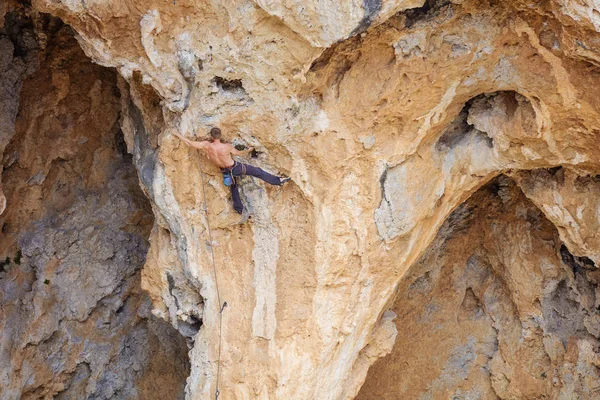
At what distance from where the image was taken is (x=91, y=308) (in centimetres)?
769

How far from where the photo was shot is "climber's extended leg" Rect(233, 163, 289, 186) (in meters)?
5.60

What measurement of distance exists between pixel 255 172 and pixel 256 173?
A: 0.01m

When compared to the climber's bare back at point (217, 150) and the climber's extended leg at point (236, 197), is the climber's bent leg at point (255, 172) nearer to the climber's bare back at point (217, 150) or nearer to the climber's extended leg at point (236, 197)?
the climber's bare back at point (217, 150)

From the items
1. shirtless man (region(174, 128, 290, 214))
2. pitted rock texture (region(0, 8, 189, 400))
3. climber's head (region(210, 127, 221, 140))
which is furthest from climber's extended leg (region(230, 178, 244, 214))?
pitted rock texture (region(0, 8, 189, 400))

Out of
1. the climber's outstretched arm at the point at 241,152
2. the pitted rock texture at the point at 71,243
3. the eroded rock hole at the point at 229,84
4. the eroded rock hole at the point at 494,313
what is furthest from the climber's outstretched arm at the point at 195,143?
the eroded rock hole at the point at 494,313

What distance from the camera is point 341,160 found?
5.52 meters

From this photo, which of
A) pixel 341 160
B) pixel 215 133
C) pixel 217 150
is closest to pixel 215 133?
pixel 215 133

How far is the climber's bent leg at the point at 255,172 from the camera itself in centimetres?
560

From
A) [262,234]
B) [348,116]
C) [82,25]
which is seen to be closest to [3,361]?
[262,234]

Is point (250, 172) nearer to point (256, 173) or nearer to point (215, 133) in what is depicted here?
point (256, 173)

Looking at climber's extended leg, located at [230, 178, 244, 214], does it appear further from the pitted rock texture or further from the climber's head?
the pitted rock texture

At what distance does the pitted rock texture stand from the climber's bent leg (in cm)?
237

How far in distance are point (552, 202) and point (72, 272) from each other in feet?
16.3

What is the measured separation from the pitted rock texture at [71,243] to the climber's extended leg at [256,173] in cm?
237
